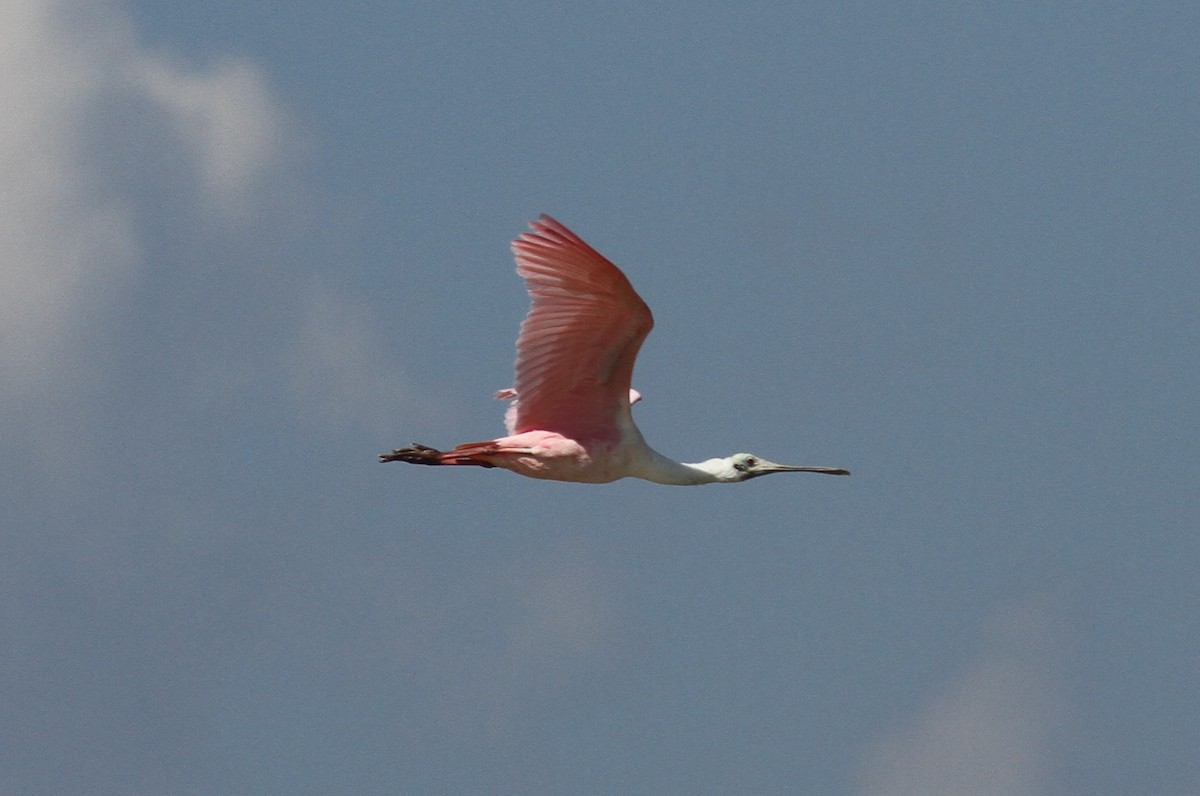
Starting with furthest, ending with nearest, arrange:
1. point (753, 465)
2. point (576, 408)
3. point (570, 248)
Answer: point (753, 465) < point (576, 408) < point (570, 248)

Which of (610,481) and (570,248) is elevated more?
(570,248)

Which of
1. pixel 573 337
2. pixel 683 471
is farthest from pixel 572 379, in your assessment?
pixel 683 471

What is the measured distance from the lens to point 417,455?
16.9m

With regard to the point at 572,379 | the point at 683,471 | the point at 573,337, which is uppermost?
the point at 573,337

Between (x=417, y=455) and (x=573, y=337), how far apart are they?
1658mm

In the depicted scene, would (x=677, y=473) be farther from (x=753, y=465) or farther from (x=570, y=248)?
(x=570, y=248)

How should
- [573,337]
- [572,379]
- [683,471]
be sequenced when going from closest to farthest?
[573,337]
[572,379]
[683,471]

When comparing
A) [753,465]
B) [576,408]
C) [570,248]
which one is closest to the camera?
[570,248]

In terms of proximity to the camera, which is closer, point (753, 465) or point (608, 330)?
point (608, 330)

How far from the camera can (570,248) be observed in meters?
15.4

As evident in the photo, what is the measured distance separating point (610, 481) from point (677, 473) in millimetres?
559

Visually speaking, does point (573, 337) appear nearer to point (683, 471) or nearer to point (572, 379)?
point (572, 379)

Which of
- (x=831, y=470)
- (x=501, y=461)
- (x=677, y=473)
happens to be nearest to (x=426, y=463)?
(x=501, y=461)

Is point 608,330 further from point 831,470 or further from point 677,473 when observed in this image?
point 831,470
